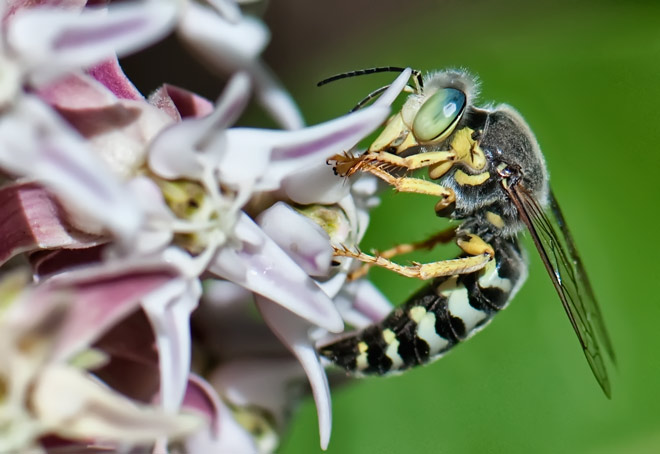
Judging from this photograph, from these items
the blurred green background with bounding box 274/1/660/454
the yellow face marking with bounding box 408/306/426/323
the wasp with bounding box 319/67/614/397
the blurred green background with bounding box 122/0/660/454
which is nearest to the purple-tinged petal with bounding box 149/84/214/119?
the wasp with bounding box 319/67/614/397

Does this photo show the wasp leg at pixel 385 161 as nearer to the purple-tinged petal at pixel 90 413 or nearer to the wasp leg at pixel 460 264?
the wasp leg at pixel 460 264

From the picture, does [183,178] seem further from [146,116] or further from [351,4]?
[351,4]

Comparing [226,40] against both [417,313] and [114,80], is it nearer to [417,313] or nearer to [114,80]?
[114,80]

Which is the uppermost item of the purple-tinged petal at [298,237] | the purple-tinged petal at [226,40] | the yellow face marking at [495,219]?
the purple-tinged petal at [226,40]

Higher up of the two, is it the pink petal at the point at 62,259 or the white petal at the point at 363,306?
the pink petal at the point at 62,259

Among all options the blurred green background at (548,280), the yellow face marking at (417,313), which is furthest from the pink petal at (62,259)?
the blurred green background at (548,280)

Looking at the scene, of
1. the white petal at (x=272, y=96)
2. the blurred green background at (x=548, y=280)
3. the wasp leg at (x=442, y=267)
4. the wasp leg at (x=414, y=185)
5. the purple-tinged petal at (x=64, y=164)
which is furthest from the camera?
the blurred green background at (x=548, y=280)
